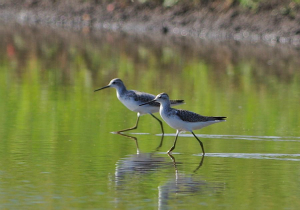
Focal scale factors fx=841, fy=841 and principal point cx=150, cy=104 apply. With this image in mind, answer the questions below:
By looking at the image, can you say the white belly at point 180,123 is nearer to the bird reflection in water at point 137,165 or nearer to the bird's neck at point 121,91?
the bird reflection in water at point 137,165

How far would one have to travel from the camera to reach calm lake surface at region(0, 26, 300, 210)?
9523 millimetres

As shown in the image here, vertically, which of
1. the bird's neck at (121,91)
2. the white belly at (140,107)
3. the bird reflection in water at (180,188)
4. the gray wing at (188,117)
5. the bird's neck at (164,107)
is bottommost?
the bird reflection in water at (180,188)

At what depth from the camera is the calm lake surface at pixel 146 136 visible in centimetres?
952

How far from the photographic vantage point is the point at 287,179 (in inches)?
410

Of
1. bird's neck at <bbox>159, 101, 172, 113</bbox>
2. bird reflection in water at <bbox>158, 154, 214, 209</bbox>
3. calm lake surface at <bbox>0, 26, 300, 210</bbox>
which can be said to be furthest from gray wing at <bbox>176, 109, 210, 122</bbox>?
bird reflection in water at <bbox>158, 154, 214, 209</bbox>

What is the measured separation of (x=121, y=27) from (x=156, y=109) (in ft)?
71.0

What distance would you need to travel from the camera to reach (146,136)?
13805 millimetres

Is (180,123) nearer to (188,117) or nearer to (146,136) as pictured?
(188,117)

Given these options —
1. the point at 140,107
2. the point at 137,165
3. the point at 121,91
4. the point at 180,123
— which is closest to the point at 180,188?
the point at 137,165

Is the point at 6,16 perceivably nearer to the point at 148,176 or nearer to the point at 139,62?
the point at 139,62

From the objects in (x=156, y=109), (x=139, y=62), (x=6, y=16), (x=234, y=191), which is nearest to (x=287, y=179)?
(x=234, y=191)

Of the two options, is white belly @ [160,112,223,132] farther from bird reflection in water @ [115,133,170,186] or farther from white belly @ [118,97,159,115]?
white belly @ [118,97,159,115]

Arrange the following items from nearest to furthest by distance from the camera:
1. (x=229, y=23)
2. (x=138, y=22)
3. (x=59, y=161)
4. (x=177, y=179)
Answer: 1. (x=177, y=179)
2. (x=59, y=161)
3. (x=229, y=23)
4. (x=138, y=22)

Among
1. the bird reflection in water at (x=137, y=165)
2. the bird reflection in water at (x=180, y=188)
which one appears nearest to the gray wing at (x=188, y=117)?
the bird reflection in water at (x=137, y=165)
